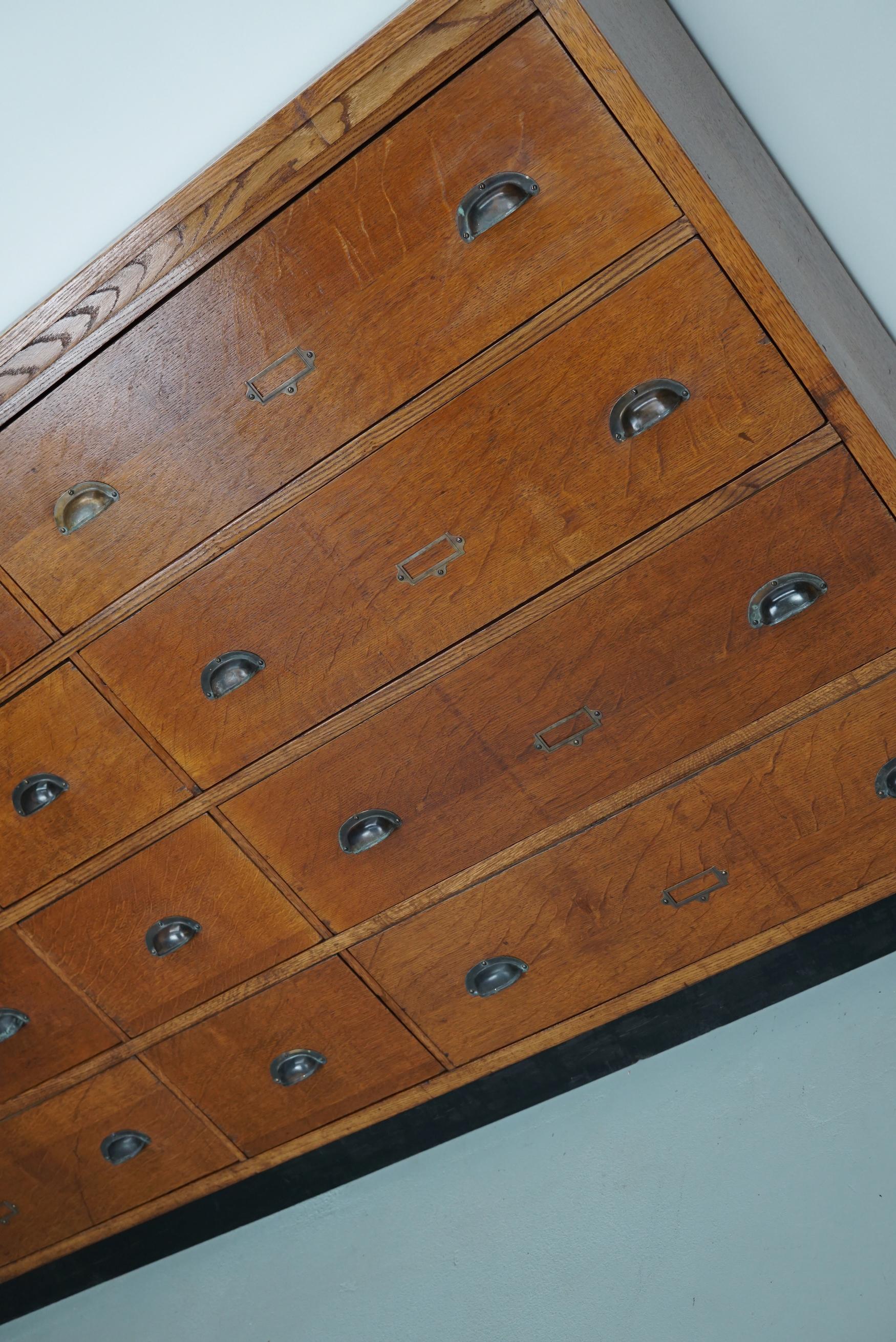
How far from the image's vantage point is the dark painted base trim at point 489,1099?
175cm

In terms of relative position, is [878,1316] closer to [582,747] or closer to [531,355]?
[582,747]

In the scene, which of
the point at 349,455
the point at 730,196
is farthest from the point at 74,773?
the point at 730,196

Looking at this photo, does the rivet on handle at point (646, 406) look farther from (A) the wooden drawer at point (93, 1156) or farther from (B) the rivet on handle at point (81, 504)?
(A) the wooden drawer at point (93, 1156)

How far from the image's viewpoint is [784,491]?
1.41m

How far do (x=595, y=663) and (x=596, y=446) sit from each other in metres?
0.31

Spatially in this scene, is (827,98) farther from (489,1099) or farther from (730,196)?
(489,1099)

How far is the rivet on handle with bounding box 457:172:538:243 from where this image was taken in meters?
1.30

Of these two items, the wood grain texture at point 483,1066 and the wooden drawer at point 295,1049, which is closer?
the wood grain texture at point 483,1066

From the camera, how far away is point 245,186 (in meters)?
1.38

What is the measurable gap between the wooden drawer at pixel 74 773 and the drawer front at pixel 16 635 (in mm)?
47

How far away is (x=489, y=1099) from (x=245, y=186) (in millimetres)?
1524

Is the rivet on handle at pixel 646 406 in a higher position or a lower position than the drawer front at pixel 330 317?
lower

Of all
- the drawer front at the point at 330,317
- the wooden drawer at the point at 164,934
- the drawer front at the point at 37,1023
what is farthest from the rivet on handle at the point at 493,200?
the drawer front at the point at 37,1023

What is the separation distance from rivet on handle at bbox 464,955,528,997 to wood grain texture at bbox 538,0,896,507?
3.01ft
